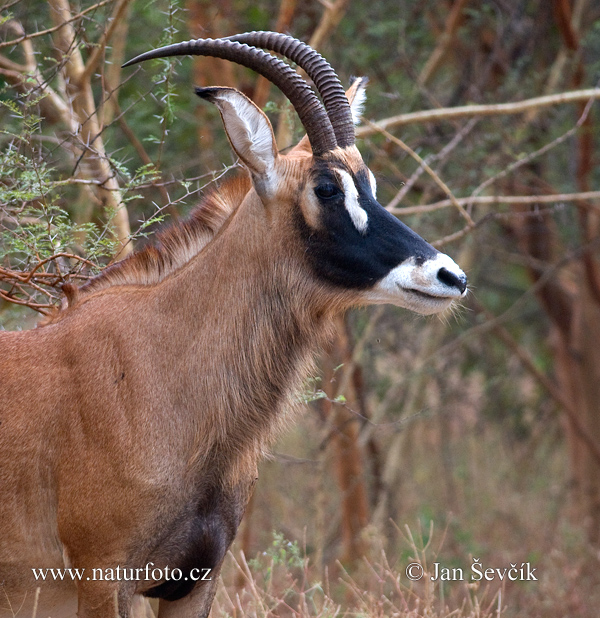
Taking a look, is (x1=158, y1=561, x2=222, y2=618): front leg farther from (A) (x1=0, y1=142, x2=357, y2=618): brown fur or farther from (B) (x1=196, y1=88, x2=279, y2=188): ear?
(B) (x1=196, y1=88, x2=279, y2=188): ear

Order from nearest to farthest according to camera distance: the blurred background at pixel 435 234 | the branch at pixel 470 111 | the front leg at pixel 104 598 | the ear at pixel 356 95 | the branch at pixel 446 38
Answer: the front leg at pixel 104 598 < the ear at pixel 356 95 < the branch at pixel 470 111 < the blurred background at pixel 435 234 < the branch at pixel 446 38

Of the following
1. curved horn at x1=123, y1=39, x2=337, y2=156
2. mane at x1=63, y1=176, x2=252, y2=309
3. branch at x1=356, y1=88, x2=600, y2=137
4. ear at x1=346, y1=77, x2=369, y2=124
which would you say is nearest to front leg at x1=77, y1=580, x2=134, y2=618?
mane at x1=63, y1=176, x2=252, y2=309

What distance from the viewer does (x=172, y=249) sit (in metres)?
4.37

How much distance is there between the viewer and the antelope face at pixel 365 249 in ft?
13.1

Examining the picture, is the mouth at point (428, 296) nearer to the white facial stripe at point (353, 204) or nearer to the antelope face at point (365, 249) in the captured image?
the antelope face at point (365, 249)

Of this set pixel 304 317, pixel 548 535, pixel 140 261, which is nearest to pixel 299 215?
A: pixel 304 317

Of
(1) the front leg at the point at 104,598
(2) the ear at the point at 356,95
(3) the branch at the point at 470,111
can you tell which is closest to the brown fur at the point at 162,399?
(1) the front leg at the point at 104,598

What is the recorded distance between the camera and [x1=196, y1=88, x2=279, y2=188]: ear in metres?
3.99

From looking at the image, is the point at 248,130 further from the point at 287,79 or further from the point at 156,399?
the point at 156,399

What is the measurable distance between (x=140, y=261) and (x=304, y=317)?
901mm

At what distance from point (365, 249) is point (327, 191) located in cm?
34

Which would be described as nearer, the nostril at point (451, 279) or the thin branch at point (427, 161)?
the nostril at point (451, 279)

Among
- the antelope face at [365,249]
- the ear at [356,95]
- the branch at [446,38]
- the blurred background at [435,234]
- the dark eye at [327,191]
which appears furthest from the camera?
the branch at [446,38]

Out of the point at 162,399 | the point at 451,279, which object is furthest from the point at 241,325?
the point at 451,279
